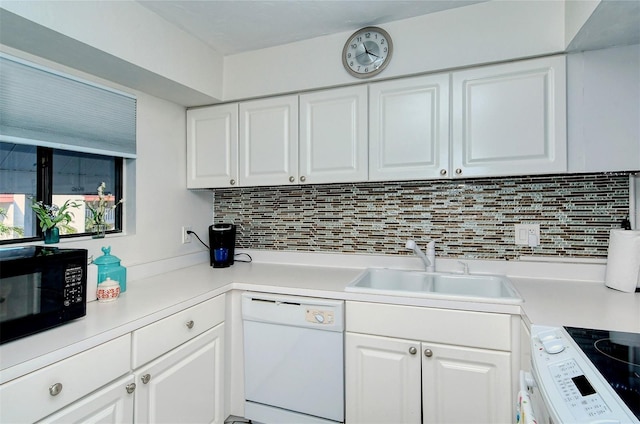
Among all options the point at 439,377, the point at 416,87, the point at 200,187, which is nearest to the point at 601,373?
the point at 439,377

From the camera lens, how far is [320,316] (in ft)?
5.42

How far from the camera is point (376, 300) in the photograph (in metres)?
1.59

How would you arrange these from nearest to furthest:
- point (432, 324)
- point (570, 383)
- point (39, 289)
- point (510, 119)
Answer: point (570, 383) < point (39, 289) < point (432, 324) < point (510, 119)

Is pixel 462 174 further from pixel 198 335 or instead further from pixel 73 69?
pixel 73 69

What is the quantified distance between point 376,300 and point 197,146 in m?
1.57

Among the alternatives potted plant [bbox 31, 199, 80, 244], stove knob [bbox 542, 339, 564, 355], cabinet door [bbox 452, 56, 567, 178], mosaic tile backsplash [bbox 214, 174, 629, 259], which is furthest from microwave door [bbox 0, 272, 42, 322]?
cabinet door [bbox 452, 56, 567, 178]

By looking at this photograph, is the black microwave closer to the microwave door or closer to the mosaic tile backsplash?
the microwave door

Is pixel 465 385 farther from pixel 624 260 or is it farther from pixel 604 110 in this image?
pixel 604 110

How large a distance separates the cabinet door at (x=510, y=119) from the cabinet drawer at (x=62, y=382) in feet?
5.50

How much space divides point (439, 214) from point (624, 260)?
2.84 ft

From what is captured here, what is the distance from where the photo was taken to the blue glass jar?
152 cm

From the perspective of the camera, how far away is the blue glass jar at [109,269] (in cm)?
152

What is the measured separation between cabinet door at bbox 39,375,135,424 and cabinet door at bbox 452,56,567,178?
172 centimetres

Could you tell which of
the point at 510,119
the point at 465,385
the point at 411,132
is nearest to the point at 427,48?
the point at 411,132
